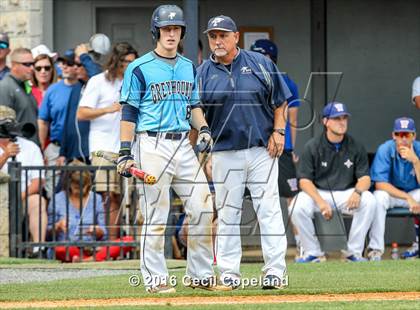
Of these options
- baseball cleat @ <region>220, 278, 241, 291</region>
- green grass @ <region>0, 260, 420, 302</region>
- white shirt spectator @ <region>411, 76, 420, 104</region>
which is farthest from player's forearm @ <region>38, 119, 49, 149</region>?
baseball cleat @ <region>220, 278, 241, 291</region>

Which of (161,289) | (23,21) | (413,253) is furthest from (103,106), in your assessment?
(161,289)

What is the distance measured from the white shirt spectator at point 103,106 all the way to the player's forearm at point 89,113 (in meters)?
0.05

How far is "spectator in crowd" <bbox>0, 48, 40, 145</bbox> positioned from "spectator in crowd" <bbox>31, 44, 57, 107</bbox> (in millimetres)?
619

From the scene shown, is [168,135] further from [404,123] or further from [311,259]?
Answer: [404,123]

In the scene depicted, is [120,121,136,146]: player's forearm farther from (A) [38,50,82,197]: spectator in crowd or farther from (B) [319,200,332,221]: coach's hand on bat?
(A) [38,50,82,197]: spectator in crowd

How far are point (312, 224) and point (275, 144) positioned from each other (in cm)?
396

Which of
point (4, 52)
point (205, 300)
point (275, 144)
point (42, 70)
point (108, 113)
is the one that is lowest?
point (205, 300)

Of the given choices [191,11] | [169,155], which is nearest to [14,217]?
[191,11]

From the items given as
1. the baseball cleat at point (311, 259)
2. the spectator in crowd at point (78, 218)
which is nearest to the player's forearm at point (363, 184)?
the baseball cleat at point (311, 259)

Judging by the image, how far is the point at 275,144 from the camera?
1048 cm

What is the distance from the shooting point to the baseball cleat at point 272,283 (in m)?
10.2

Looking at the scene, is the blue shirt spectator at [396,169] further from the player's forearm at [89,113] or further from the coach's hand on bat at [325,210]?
the player's forearm at [89,113]

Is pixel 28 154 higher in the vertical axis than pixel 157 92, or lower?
lower

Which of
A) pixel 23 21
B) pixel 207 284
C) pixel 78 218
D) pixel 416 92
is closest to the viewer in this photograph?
pixel 207 284
